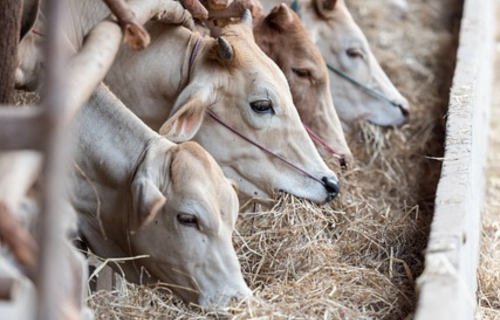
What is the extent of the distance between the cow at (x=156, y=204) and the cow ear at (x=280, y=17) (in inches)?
82.0

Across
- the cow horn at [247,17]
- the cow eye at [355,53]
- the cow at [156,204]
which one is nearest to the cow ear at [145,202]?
the cow at [156,204]

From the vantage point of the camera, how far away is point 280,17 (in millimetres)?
6727

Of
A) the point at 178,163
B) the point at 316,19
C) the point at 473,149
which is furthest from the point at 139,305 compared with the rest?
the point at 316,19

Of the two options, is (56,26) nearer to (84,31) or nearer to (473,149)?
(84,31)

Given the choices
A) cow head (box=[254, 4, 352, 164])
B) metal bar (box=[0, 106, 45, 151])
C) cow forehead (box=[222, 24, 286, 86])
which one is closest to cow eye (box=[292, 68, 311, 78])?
cow head (box=[254, 4, 352, 164])

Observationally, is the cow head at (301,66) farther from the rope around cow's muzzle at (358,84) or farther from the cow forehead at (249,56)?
the rope around cow's muzzle at (358,84)

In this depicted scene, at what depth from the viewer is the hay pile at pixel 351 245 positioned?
4758 millimetres

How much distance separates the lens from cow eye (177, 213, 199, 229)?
4.56 m

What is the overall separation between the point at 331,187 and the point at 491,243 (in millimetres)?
1400

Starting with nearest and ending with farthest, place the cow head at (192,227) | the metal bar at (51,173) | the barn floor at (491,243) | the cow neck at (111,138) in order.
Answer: the metal bar at (51,173), the cow head at (192,227), the cow neck at (111,138), the barn floor at (491,243)

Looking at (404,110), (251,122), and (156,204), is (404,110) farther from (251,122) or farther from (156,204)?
(156,204)

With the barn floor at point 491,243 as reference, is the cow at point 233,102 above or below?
above

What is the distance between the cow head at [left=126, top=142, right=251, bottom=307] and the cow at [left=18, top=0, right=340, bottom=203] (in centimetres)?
97

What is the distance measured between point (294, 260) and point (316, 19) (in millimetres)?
2735
